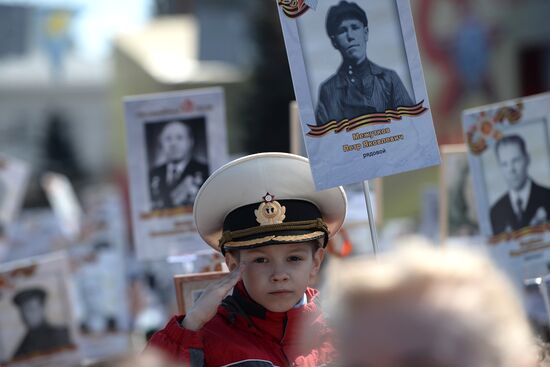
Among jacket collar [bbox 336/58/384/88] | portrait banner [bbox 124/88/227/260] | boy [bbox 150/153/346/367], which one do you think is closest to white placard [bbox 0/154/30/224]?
portrait banner [bbox 124/88/227/260]

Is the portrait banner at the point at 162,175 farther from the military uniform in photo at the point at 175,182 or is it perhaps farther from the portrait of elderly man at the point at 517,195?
the portrait of elderly man at the point at 517,195

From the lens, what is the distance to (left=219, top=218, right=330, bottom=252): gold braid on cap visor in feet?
11.0

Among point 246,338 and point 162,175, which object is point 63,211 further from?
point 246,338

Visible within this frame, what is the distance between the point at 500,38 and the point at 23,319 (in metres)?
24.8

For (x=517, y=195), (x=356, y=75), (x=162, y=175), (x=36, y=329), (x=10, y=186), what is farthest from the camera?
(x=10, y=186)

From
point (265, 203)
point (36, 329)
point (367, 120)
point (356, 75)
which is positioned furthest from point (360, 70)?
point (36, 329)

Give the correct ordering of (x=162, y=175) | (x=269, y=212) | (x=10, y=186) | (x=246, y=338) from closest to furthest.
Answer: (x=246, y=338)
(x=269, y=212)
(x=162, y=175)
(x=10, y=186)

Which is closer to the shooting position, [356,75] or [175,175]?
[356,75]

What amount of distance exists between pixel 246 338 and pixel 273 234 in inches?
12.3

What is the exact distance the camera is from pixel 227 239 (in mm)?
3459

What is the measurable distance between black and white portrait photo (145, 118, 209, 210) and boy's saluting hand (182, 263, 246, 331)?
92.1 inches

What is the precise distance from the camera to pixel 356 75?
3574 mm

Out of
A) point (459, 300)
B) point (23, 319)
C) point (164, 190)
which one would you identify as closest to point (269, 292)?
point (459, 300)

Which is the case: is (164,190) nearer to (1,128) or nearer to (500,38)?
(500,38)
